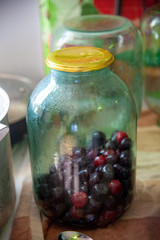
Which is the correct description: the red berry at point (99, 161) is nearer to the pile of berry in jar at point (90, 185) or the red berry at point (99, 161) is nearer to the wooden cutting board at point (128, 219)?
the pile of berry in jar at point (90, 185)

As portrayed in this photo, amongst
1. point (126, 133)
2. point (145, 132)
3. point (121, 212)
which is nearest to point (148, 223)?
point (121, 212)

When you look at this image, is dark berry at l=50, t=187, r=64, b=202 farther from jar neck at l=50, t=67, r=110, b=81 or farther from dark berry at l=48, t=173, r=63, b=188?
jar neck at l=50, t=67, r=110, b=81

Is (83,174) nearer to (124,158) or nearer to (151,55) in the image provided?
(124,158)

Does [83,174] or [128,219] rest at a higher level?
[83,174]

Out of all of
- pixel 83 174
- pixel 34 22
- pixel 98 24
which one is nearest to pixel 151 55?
pixel 98 24

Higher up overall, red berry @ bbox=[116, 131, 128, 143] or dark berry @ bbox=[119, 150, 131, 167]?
red berry @ bbox=[116, 131, 128, 143]

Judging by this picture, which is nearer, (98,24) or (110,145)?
(110,145)

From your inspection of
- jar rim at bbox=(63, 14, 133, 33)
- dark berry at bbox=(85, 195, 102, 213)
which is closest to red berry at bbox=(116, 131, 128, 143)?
dark berry at bbox=(85, 195, 102, 213)
